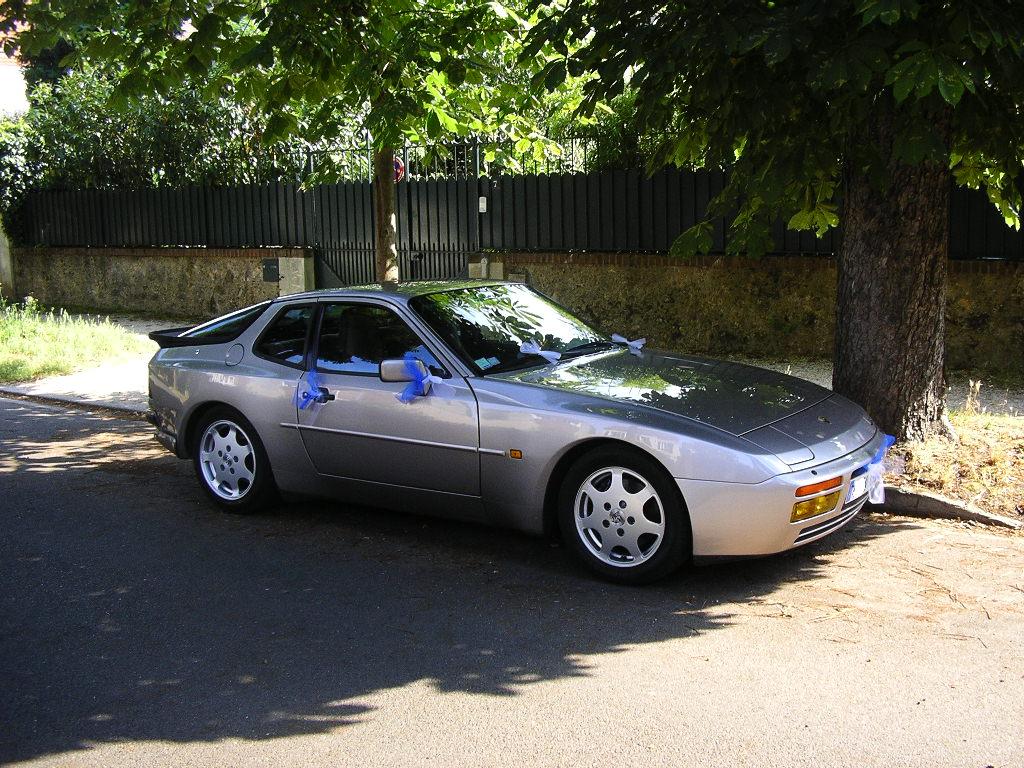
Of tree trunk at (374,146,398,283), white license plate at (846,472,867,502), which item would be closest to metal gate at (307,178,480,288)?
tree trunk at (374,146,398,283)

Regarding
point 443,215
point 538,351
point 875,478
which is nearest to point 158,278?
point 443,215

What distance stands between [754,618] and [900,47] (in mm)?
2881

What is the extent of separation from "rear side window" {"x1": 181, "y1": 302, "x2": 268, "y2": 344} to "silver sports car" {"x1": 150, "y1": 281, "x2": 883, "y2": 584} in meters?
0.02

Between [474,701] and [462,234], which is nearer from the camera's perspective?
[474,701]

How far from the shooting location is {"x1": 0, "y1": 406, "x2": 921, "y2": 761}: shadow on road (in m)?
4.24

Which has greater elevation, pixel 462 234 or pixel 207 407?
pixel 462 234

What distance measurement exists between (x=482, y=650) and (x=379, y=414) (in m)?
1.82

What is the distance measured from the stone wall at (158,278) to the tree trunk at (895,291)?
38.0ft

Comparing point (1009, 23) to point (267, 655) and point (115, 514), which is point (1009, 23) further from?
point (115, 514)

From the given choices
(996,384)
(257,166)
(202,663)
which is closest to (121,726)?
(202,663)

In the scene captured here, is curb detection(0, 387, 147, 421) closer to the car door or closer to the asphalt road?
the asphalt road

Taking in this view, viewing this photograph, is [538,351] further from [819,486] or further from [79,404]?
[79,404]

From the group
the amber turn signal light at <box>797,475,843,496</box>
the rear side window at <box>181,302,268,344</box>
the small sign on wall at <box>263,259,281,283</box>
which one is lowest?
the amber turn signal light at <box>797,475,843,496</box>

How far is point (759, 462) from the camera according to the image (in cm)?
494
